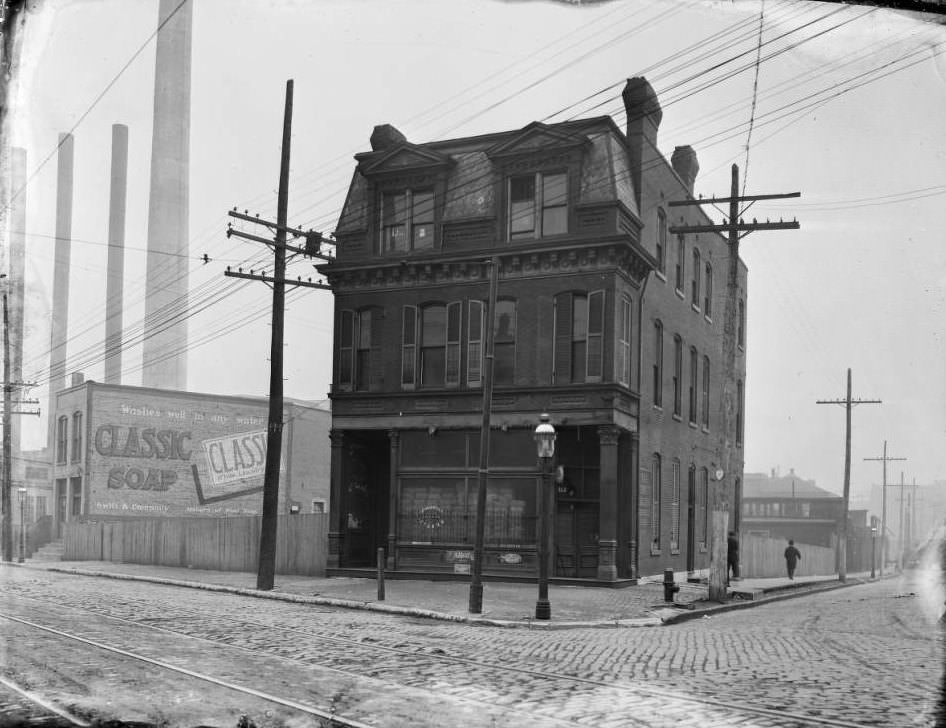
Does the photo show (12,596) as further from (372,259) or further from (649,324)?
(649,324)

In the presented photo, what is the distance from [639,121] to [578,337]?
682 centimetres

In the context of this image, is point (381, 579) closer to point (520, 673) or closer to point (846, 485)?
point (520, 673)

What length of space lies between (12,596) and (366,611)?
8094mm

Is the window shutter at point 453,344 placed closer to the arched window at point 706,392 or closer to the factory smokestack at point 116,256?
the arched window at point 706,392

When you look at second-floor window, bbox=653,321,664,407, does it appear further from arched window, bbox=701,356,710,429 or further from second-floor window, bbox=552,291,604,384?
arched window, bbox=701,356,710,429

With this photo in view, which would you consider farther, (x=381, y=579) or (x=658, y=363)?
(x=658, y=363)

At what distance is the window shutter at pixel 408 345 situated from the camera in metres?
27.8

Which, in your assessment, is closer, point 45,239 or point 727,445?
point 727,445

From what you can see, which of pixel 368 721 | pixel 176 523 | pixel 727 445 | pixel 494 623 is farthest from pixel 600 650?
pixel 176 523

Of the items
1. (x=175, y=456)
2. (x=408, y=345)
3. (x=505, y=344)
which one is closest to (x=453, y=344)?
(x=408, y=345)

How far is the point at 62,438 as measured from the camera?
49375 mm

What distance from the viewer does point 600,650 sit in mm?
14414

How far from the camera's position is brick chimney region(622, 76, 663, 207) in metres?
27.9

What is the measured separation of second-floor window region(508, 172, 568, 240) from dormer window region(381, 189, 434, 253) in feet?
8.14
